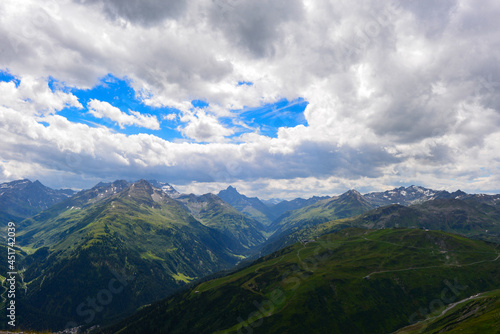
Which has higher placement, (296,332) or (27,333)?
(27,333)

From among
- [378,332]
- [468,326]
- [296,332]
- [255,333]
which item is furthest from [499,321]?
[255,333]

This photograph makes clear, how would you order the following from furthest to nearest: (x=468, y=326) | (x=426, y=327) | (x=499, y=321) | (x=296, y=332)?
(x=296, y=332) → (x=426, y=327) → (x=468, y=326) → (x=499, y=321)

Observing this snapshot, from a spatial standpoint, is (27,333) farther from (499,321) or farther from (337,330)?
(499,321)

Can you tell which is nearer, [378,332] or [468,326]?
[468,326]

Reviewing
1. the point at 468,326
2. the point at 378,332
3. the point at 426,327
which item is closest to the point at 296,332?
the point at 378,332

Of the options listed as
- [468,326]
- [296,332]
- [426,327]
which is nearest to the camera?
[468,326]

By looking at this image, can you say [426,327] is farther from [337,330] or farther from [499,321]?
[499,321]

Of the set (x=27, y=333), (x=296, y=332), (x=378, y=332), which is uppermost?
(x=27, y=333)

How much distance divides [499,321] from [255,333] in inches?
5737

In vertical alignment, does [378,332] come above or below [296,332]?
below

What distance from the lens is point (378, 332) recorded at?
643 ft

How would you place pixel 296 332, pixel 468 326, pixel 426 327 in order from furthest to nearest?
pixel 296 332 → pixel 426 327 → pixel 468 326

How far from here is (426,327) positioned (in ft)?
568

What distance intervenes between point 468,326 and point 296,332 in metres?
110
